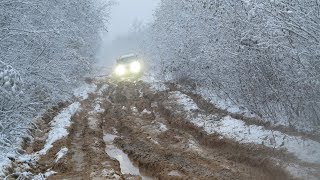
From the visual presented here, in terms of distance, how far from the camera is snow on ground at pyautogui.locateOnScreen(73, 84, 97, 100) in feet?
76.3

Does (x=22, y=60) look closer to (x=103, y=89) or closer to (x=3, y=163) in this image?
(x=3, y=163)

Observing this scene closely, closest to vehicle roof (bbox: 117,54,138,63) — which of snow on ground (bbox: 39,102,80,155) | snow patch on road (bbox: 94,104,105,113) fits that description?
snow patch on road (bbox: 94,104,105,113)

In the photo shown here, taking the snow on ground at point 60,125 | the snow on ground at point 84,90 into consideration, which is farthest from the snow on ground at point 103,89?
the snow on ground at point 60,125

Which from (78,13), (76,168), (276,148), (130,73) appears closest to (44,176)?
(76,168)

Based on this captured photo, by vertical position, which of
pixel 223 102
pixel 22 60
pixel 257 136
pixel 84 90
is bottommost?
pixel 257 136

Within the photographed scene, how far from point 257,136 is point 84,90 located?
1557 centimetres

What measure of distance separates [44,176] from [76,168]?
959 millimetres

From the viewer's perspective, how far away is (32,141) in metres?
12.6

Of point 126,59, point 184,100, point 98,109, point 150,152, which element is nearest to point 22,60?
A: point 150,152

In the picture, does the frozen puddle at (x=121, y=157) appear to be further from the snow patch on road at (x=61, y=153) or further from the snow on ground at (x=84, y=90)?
the snow on ground at (x=84, y=90)

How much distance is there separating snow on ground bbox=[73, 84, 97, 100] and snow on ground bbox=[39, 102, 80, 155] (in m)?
4.33

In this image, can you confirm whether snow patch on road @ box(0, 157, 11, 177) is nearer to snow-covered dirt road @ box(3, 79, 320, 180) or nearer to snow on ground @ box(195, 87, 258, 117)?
snow-covered dirt road @ box(3, 79, 320, 180)

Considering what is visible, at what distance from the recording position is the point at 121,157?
11.9 metres

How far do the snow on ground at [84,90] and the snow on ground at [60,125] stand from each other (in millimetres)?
4329
